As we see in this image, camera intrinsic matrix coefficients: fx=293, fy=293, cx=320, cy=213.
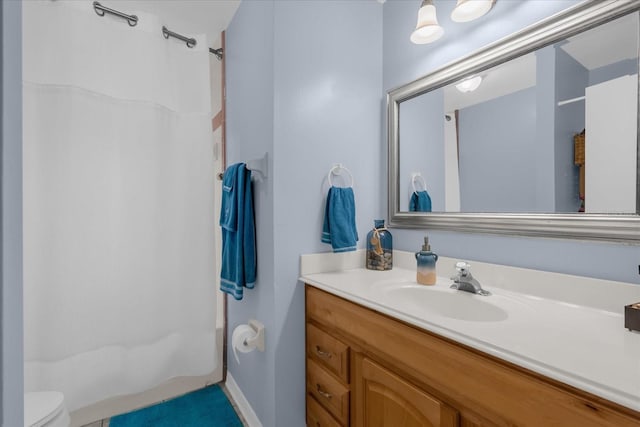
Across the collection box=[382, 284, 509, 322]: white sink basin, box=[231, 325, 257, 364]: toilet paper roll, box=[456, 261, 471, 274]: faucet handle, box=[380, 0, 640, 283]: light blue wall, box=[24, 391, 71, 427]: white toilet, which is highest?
box=[380, 0, 640, 283]: light blue wall

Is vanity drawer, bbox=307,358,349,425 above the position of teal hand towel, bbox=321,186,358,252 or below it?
below

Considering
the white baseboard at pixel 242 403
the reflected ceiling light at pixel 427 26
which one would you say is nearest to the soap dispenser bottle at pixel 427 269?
the reflected ceiling light at pixel 427 26

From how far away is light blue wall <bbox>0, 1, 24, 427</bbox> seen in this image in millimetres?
265

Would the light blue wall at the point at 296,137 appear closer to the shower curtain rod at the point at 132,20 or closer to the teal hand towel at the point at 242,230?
the teal hand towel at the point at 242,230

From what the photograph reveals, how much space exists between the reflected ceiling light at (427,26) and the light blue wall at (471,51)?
0.10m

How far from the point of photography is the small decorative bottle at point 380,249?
Answer: 1.49 m

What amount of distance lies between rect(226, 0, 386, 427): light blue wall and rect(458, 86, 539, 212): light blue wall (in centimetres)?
50

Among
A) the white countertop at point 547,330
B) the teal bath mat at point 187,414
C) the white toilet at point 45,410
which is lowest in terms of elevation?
the teal bath mat at point 187,414

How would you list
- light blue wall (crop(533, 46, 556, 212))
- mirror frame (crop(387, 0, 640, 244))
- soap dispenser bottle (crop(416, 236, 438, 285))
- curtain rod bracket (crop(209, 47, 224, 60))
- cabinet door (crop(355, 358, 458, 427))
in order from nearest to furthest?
cabinet door (crop(355, 358, 458, 427)) → mirror frame (crop(387, 0, 640, 244)) → light blue wall (crop(533, 46, 556, 212)) → soap dispenser bottle (crop(416, 236, 438, 285)) → curtain rod bracket (crop(209, 47, 224, 60))

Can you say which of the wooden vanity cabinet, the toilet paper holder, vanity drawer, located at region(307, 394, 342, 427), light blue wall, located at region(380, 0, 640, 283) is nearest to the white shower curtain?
Result: the toilet paper holder

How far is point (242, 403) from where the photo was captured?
1.72 meters

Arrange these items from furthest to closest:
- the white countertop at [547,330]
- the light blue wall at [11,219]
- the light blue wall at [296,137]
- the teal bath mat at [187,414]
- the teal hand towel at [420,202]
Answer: the teal bath mat at [187,414]
the teal hand towel at [420,202]
the light blue wall at [296,137]
the white countertop at [547,330]
the light blue wall at [11,219]

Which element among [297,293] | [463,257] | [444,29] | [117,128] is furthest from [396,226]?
[117,128]

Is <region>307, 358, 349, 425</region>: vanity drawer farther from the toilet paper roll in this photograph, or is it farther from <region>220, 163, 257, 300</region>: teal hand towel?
<region>220, 163, 257, 300</region>: teal hand towel
